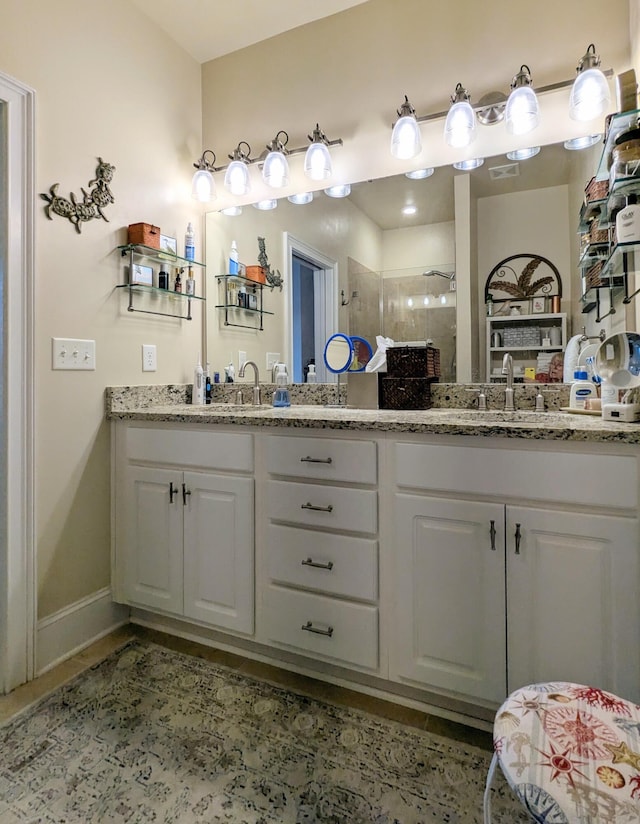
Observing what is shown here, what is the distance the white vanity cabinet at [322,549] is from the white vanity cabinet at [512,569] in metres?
0.09

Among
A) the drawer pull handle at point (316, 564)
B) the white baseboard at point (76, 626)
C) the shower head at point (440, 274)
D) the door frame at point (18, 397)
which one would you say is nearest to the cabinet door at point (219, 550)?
the drawer pull handle at point (316, 564)

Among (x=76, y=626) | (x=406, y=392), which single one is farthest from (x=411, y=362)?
(x=76, y=626)

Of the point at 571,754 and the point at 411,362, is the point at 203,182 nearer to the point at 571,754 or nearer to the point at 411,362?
the point at 411,362

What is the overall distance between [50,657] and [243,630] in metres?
0.71

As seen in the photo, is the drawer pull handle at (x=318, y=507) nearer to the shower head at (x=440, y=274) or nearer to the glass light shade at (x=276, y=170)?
the shower head at (x=440, y=274)

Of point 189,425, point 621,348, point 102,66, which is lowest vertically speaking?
point 189,425

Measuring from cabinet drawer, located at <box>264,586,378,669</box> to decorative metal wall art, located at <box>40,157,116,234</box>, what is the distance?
153cm

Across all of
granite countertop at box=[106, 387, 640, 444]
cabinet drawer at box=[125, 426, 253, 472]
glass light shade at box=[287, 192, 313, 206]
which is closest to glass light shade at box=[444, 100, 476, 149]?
glass light shade at box=[287, 192, 313, 206]

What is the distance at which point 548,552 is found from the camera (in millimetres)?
1220

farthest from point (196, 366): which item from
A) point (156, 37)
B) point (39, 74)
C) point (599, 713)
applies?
point (599, 713)

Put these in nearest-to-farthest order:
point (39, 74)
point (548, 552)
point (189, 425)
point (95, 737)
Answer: point (548, 552) < point (95, 737) < point (39, 74) < point (189, 425)

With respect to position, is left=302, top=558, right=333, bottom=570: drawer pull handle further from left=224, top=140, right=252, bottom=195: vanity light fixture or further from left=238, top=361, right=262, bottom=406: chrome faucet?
left=224, top=140, right=252, bottom=195: vanity light fixture

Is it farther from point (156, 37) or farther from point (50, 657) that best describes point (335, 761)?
point (156, 37)

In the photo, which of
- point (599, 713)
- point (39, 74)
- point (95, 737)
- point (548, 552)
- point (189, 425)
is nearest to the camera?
point (599, 713)
